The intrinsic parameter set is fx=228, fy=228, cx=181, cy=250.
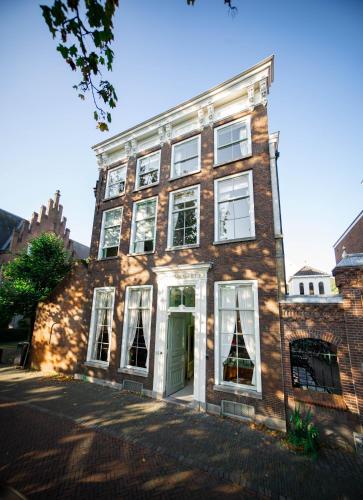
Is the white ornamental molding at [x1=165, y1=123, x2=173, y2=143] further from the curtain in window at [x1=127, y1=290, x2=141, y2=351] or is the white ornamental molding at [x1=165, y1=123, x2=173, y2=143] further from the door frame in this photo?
the curtain in window at [x1=127, y1=290, x2=141, y2=351]

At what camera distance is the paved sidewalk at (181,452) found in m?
4.07

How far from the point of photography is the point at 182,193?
10016 millimetres

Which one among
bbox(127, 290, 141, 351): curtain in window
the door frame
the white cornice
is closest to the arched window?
the door frame

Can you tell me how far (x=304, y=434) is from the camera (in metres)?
5.43

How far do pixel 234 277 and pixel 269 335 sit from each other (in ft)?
6.72

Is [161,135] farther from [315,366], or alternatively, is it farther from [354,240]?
[354,240]

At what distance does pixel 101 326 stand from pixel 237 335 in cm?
637

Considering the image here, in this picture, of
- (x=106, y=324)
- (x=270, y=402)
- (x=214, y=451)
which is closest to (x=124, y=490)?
(x=214, y=451)

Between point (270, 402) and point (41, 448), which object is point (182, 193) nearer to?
point (270, 402)

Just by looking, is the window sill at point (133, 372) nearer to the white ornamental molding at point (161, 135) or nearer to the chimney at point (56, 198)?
the white ornamental molding at point (161, 135)

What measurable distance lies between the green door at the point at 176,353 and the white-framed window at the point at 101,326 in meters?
2.91

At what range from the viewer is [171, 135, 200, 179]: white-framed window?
397 inches

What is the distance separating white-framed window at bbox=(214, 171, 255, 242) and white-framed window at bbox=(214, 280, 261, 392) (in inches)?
74.8

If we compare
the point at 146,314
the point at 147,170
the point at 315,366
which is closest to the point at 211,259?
the point at 146,314
